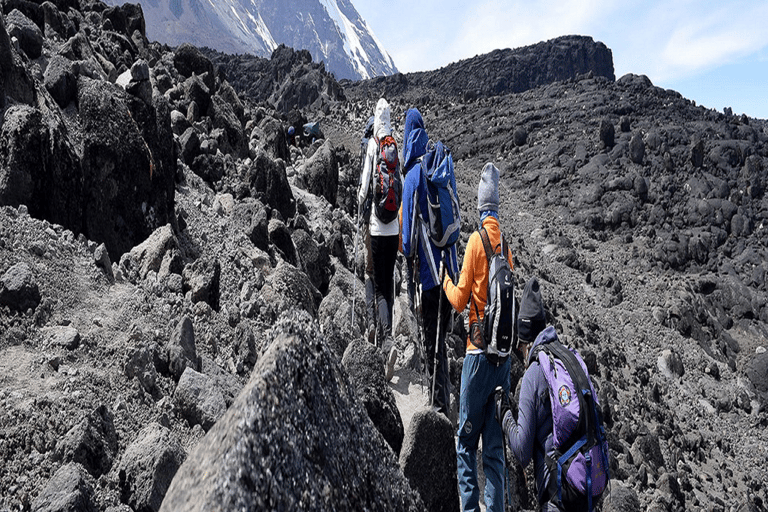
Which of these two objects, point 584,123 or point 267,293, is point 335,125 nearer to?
point 584,123

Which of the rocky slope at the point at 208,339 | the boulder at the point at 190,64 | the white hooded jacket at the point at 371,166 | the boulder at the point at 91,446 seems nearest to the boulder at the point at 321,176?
the rocky slope at the point at 208,339

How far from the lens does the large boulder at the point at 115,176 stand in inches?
214

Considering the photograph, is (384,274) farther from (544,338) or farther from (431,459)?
(544,338)

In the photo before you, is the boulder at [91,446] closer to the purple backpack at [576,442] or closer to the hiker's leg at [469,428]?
the hiker's leg at [469,428]

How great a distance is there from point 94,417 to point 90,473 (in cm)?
29

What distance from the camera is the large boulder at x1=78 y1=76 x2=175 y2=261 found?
17.9ft

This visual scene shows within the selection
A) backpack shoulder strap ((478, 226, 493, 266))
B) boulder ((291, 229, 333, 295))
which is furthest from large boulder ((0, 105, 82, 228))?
backpack shoulder strap ((478, 226, 493, 266))

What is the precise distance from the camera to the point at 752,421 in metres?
17.6

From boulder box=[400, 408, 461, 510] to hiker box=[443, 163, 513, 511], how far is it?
187 millimetres

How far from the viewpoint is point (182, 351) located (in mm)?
3854

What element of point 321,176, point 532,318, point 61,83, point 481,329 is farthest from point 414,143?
point 321,176

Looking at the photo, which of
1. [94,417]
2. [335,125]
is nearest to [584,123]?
[335,125]

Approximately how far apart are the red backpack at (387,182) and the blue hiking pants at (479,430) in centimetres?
178

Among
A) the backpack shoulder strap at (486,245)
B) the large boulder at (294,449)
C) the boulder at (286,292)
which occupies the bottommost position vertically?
the large boulder at (294,449)
